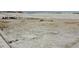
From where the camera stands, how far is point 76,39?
4.66 feet

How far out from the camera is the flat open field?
1422 millimetres

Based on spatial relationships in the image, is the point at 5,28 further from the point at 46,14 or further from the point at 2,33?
the point at 46,14

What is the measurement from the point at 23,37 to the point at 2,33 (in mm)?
190

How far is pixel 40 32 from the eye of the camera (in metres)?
→ 1.44

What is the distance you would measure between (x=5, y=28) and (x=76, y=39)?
0.63m

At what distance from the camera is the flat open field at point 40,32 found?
1422 millimetres
